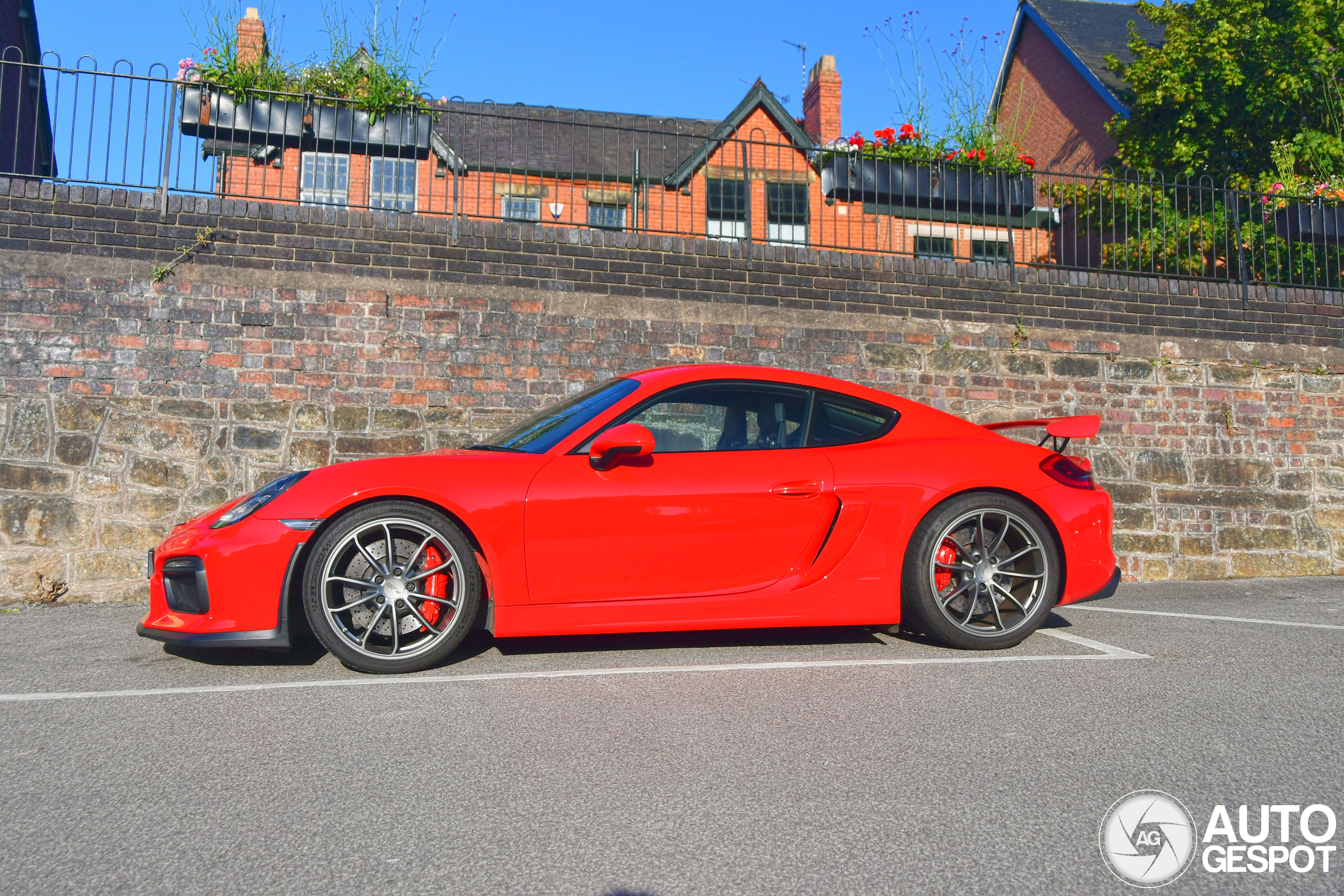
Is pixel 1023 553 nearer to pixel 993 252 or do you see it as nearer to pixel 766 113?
pixel 993 252

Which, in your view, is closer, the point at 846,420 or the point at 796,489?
the point at 796,489

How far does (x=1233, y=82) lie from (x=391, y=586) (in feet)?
53.3

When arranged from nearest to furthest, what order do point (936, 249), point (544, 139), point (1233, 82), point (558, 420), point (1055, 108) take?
point (558, 420) < point (936, 249) < point (544, 139) < point (1233, 82) < point (1055, 108)

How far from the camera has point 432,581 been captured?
12.6ft

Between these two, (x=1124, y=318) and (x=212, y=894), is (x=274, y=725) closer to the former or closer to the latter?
(x=212, y=894)

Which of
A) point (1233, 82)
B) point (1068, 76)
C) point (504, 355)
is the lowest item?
point (504, 355)

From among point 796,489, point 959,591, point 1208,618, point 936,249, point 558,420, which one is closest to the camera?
point 796,489

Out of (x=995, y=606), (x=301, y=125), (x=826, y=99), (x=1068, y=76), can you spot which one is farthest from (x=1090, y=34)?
(x=995, y=606)

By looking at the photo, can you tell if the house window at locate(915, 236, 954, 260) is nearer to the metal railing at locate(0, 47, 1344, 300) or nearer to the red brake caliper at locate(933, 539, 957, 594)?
the metal railing at locate(0, 47, 1344, 300)

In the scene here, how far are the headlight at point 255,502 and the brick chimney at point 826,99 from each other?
68.2 ft

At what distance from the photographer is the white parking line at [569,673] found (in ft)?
11.7

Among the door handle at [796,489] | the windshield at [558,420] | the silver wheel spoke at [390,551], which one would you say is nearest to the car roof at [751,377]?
the windshield at [558,420]

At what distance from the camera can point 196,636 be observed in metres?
3.70

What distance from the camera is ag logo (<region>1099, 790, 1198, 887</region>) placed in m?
2.03
